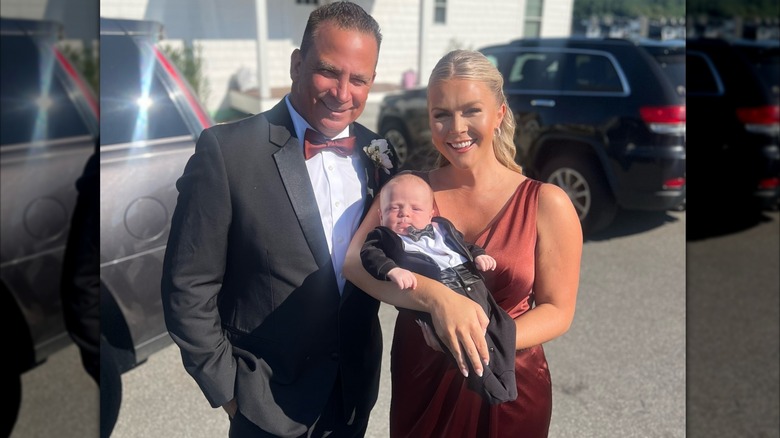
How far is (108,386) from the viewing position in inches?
69.6

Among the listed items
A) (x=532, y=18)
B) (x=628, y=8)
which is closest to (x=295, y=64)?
(x=532, y=18)

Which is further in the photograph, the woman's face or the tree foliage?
the tree foliage

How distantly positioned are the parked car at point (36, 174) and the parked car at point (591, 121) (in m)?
1.49

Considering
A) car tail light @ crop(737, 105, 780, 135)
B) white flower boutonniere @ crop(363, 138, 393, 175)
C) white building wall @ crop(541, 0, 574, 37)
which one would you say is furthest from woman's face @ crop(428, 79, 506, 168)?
car tail light @ crop(737, 105, 780, 135)

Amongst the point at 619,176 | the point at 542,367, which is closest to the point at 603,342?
the point at 619,176

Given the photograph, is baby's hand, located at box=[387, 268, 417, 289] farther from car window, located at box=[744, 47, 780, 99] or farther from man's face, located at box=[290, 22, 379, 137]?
car window, located at box=[744, 47, 780, 99]

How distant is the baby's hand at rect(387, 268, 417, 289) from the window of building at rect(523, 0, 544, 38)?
4.16ft

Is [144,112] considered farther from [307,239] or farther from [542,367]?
[542,367]

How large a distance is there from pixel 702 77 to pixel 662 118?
8.94 feet

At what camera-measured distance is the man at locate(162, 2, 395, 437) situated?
4.29ft

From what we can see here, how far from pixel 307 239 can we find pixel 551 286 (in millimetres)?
499

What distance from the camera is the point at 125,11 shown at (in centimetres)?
157

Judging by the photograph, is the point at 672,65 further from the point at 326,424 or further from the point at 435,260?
the point at 326,424

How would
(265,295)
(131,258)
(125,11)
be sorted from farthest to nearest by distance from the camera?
(131,258) < (125,11) < (265,295)
